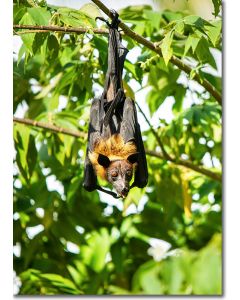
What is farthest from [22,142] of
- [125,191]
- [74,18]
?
[125,191]

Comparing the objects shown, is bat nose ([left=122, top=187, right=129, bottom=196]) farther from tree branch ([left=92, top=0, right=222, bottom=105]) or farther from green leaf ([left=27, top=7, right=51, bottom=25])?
green leaf ([left=27, top=7, right=51, bottom=25])

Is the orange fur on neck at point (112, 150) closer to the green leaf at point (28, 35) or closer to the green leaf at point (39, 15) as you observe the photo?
the green leaf at point (28, 35)

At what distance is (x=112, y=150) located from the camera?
3.80 m

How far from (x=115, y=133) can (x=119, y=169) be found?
0.22 metres

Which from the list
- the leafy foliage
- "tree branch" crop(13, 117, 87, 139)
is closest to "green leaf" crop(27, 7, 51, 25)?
the leafy foliage

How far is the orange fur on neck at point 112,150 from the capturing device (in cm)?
379

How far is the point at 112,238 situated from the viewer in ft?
23.7

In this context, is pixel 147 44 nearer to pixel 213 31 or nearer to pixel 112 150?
pixel 213 31

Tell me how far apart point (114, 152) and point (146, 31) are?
208cm

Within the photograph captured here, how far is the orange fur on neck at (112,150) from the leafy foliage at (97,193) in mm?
671

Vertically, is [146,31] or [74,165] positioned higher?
[146,31]

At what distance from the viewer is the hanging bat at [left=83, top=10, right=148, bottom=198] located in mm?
3783
